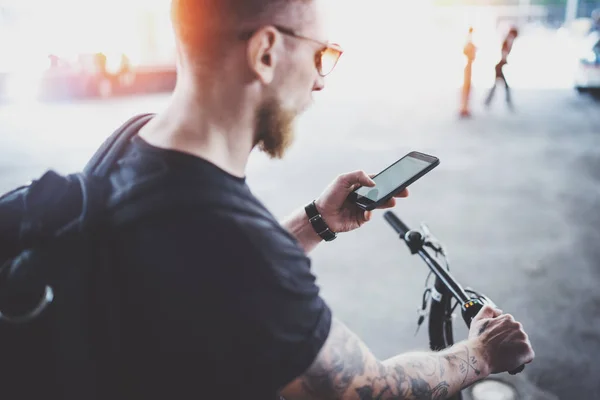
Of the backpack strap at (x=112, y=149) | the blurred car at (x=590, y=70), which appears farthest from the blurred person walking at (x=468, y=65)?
the backpack strap at (x=112, y=149)

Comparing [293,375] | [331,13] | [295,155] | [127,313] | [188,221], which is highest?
[331,13]

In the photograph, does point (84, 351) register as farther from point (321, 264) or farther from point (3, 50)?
point (3, 50)

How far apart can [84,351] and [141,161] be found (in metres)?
0.35

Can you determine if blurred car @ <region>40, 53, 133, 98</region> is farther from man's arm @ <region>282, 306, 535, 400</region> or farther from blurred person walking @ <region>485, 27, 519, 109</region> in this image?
man's arm @ <region>282, 306, 535, 400</region>

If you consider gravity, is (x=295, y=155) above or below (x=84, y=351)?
below

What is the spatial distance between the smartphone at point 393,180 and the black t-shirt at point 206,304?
2.13ft

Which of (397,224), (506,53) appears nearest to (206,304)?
(397,224)

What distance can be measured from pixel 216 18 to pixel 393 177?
2.54 feet

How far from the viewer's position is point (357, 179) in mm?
1599

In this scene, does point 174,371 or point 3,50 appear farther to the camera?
point 3,50

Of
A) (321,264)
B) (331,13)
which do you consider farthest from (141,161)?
(321,264)

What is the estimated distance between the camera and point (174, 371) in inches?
34.7

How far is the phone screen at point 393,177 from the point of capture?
1517 millimetres

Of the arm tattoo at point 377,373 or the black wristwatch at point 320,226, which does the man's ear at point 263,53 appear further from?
the black wristwatch at point 320,226
